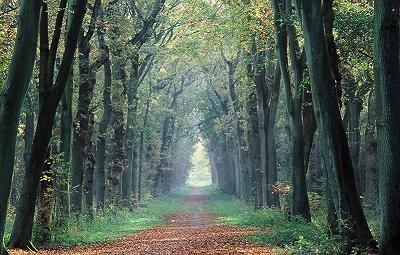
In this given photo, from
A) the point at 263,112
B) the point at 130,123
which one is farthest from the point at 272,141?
the point at 130,123

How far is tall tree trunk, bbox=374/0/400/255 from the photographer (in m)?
8.52

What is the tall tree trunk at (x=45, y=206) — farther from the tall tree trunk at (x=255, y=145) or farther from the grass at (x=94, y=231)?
the tall tree trunk at (x=255, y=145)

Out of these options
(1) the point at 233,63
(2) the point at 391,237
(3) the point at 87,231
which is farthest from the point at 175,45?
(2) the point at 391,237

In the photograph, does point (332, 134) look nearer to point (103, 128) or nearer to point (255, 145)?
point (103, 128)

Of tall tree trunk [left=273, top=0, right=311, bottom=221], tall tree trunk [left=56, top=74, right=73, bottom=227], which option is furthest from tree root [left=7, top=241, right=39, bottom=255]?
tall tree trunk [left=273, top=0, right=311, bottom=221]

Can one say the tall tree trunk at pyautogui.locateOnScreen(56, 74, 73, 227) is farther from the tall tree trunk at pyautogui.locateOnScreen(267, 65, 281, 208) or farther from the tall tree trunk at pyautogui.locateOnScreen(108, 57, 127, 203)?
the tall tree trunk at pyautogui.locateOnScreen(108, 57, 127, 203)

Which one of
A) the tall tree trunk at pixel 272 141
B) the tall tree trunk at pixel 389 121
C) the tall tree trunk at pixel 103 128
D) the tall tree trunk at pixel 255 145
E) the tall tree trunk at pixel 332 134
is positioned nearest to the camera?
the tall tree trunk at pixel 389 121

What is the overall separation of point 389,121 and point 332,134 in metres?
1.67

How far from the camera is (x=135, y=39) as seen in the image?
89.4 ft

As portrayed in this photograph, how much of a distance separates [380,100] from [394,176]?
1324mm

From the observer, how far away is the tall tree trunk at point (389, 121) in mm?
8523

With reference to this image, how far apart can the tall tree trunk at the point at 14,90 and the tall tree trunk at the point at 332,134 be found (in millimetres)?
5666

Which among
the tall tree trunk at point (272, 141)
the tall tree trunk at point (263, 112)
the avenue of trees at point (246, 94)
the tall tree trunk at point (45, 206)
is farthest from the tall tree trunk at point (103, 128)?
the tall tree trunk at point (45, 206)

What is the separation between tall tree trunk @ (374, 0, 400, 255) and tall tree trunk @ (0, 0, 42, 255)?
6762 millimetres
